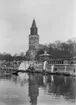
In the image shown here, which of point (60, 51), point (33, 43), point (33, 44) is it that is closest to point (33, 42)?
point (33, 43)

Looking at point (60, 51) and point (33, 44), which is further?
point (33, 44)

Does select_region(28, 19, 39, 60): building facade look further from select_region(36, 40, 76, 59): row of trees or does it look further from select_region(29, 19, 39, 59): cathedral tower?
select_region(36, 40, 76, 59): row of trees

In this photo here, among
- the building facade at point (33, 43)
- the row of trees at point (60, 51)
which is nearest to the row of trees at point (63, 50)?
the row of trees at point (60, 51)

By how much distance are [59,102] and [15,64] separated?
3623cm

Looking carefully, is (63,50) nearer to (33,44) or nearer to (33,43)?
(33,44)

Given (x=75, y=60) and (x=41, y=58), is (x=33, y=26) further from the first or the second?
(x=75, y=60)

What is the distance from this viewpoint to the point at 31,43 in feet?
158

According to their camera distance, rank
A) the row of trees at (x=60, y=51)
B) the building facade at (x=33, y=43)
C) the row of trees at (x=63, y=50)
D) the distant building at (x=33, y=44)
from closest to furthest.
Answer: the row of trees at (x=60, y=51) → the row of trees at (x=63, y=50) → the distant building at (x=33, y=44) → the building facade at (x=33, y=43)

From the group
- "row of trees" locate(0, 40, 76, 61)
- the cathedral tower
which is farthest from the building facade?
"row of trees" locate(0, 40, 76, 61)

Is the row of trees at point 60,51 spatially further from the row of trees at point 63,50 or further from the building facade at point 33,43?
the building facade at point 33,43

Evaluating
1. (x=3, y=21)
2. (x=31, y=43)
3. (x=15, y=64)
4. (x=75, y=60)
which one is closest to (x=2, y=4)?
(x=3, y=21)

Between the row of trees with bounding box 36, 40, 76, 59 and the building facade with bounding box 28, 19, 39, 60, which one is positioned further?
the building facade with bounding box 28, 19, 39, 60

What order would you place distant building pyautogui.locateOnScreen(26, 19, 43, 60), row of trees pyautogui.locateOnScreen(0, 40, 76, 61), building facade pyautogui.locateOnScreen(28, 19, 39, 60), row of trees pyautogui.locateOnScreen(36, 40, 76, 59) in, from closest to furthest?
row of trees pyautogui.locateOnScreen(0, 40, 76, 61) → row of trees pyautogui.locateOnScreen(36, 40, 76, 59) → distant building pyautogui.locateOnScreen(26, 19, 43, 60) → building facade pyautogui.locateOnScreen(28, 19, 39, 60)

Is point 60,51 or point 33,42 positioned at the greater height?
point 33,42
